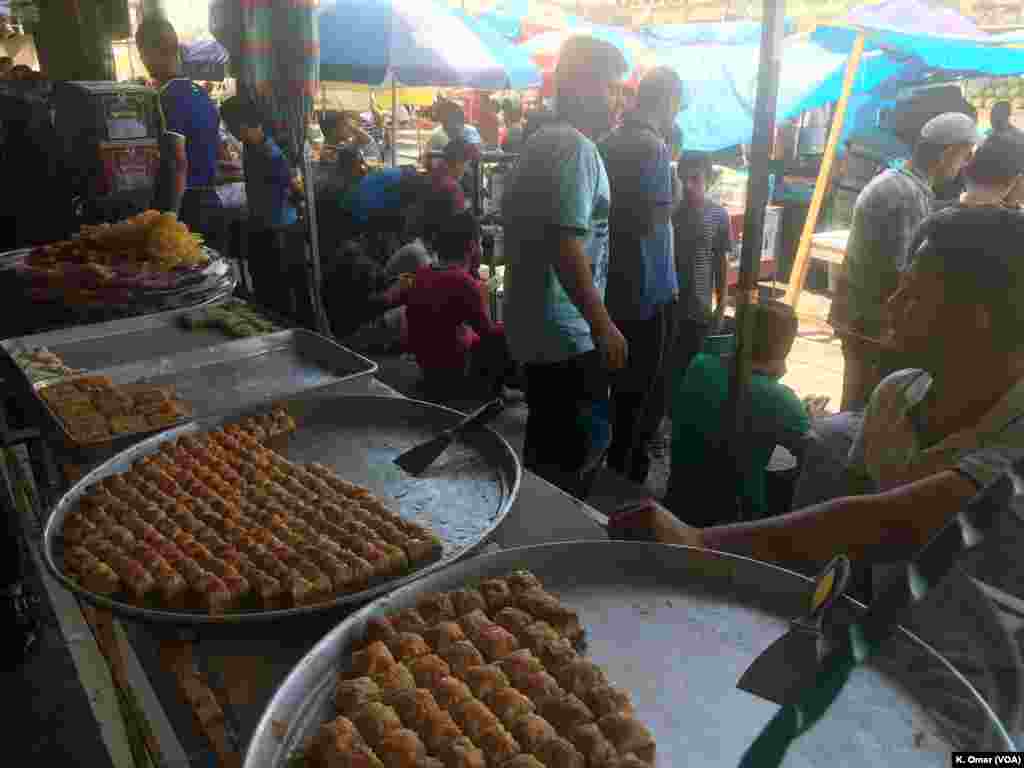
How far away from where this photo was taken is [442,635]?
1286 mm

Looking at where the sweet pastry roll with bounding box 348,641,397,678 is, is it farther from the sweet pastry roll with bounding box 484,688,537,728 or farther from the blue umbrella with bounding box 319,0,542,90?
the blue umbrella with bounding box 319,0,542,90

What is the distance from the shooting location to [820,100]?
24.1ft

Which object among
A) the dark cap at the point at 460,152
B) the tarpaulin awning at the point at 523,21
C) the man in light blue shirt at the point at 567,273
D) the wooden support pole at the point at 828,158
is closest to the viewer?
the man in light blue shirt at the point at 567,273

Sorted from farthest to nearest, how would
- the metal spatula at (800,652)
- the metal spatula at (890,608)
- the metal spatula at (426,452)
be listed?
1. the metal spatula at (426,452)
2. the metal spatula at (800,652)
3. the metal spatula at (890,608)

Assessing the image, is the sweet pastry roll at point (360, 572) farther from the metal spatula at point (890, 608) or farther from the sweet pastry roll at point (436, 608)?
the metal spatula at point (890, 608)

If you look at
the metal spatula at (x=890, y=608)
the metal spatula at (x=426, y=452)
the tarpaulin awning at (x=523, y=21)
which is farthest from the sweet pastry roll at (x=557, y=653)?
the tarpaulin awning at (x=523, y=21)

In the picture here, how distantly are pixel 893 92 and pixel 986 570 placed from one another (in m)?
8.79

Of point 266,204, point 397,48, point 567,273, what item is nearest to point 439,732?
point 567,273

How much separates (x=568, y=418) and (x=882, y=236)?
2.71 metres

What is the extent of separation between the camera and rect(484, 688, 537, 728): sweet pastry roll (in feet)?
3.89

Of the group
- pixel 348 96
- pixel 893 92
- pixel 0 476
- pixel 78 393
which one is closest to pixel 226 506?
pixel 78 393

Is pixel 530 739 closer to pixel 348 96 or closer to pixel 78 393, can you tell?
pixel 78 393

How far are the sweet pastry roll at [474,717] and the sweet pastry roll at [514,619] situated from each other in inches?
5.6

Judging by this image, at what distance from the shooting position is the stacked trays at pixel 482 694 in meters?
1.09
